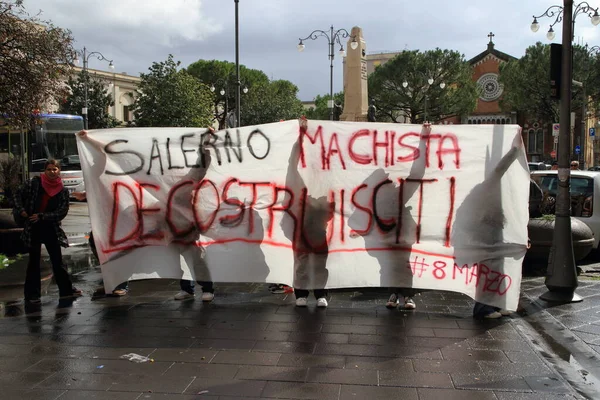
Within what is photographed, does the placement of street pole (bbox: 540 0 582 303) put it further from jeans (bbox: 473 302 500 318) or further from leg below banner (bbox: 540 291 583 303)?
jeans (bbox: 473 302 500 318)

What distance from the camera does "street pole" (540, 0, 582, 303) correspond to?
253 inches

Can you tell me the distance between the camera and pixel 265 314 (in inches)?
230

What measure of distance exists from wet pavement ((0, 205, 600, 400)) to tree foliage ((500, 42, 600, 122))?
42.9 meters

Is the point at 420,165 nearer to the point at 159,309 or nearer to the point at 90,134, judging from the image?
the point at 159,309

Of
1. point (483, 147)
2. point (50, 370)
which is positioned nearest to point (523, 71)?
point (483, 147)

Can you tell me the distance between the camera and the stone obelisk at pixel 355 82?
22094 mm

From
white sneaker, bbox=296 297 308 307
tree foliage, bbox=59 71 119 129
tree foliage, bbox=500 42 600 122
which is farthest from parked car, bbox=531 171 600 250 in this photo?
tree foliage, bbox=500 42 600 122

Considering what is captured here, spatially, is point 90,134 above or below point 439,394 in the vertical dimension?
above

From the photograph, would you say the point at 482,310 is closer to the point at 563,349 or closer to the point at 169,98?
the point at 563,349

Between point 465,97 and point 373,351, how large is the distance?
55.4 m

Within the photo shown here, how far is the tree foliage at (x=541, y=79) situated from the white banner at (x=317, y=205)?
42307 millimetres

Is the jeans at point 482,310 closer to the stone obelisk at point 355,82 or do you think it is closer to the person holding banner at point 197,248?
the person holding banner at point 197,248

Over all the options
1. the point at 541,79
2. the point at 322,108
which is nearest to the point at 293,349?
the point at 541,79

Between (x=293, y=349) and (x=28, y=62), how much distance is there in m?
7.13
